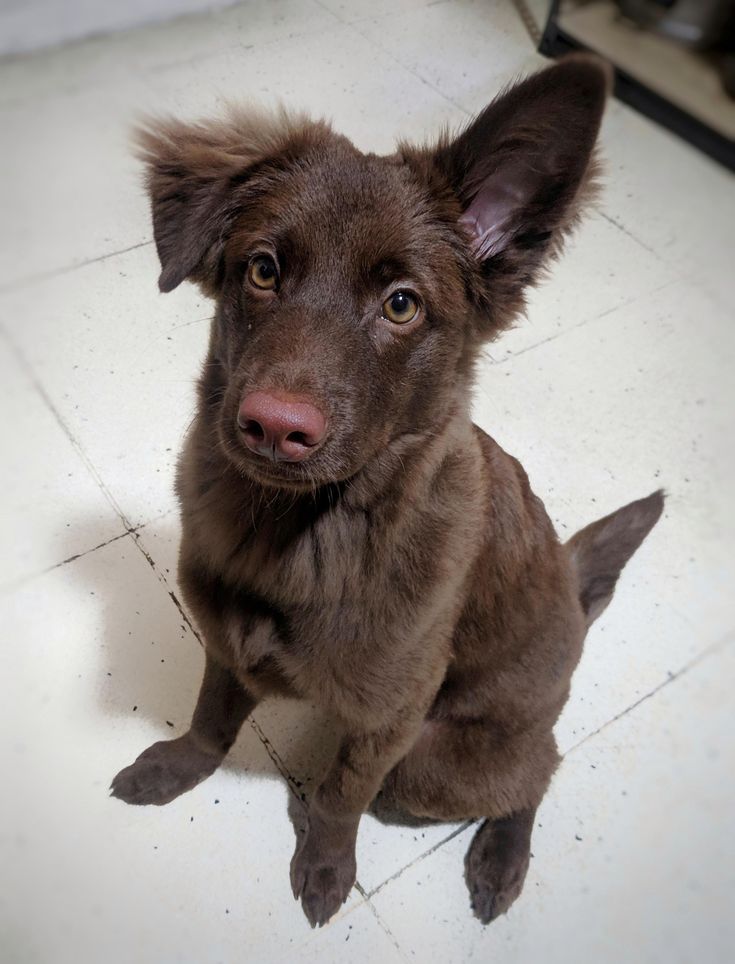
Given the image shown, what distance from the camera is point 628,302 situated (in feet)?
11.0

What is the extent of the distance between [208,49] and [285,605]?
289cm

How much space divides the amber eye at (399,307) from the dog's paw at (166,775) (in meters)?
1.23

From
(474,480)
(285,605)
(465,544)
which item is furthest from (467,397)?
(285,605)

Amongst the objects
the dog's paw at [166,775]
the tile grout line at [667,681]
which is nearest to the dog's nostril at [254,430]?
the dog's paw at [166,775]

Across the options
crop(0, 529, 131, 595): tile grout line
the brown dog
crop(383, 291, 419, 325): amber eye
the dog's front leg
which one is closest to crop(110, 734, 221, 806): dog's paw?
the brown dog

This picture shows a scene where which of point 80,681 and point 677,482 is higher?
point 677,482

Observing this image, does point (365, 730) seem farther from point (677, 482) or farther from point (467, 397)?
point (677, 482)

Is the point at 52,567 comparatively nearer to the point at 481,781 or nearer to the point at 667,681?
the point at 481,781

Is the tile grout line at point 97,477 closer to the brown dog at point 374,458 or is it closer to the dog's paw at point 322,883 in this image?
the brown dog at point 374,458

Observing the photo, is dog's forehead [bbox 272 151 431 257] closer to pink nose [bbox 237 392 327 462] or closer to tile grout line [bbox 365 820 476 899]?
pink nose [bbox 237 392 327 462]

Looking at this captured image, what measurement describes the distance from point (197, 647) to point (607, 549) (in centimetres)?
116

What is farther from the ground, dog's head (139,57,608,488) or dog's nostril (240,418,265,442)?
dog's head (139,57,608,488)

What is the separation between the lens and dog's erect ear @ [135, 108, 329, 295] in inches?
54.6

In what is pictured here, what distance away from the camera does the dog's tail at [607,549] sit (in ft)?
6.70
